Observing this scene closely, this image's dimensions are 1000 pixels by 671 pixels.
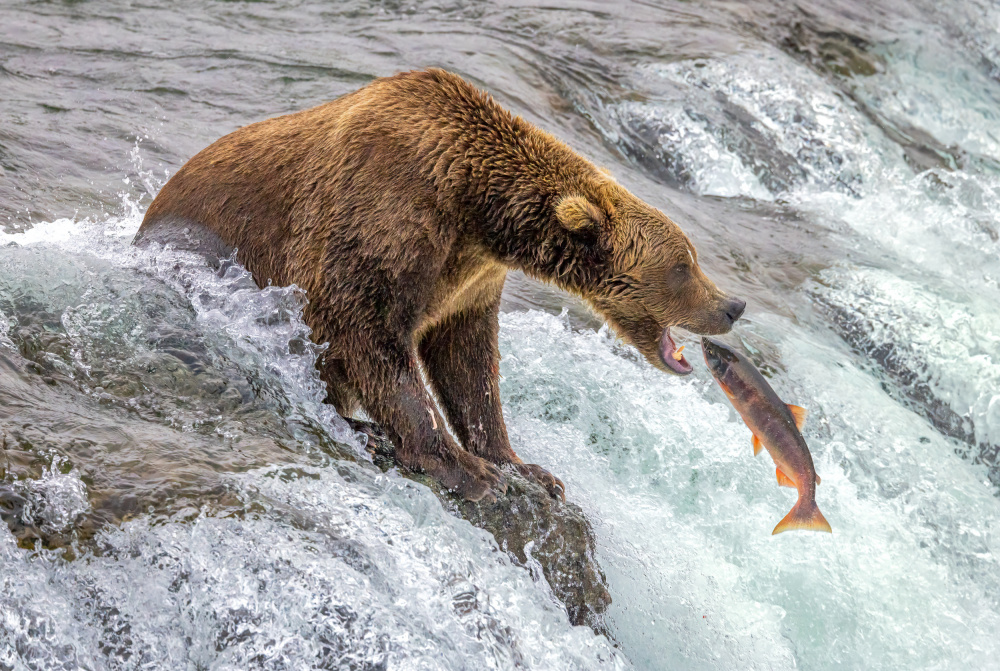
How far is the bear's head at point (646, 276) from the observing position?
13.6 feet

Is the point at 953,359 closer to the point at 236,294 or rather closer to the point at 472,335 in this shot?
the point at 472,335

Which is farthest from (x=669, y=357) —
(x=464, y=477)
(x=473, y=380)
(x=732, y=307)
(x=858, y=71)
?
(x=858, y=71)

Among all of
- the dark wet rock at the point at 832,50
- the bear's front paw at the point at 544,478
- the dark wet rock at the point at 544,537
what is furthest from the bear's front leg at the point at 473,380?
the dark wet rock at the point at 832,50

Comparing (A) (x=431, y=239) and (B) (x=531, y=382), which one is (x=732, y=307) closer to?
(A) (x=431, y=239)

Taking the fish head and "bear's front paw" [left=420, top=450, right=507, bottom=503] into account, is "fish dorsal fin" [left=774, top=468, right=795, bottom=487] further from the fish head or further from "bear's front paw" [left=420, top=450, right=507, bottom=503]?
"bear's front paw" [left=420, top=450, right=507, bottom=503]

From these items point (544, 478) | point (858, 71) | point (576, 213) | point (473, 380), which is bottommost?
point (544, 478)

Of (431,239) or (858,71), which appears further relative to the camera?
(858,71)

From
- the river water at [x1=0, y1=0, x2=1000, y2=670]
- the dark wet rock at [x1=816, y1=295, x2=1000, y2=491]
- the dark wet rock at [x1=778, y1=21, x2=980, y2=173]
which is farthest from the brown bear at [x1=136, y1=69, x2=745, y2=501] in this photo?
the dark wet rock at [x1=778, y1=21, x2=980, y2=173]

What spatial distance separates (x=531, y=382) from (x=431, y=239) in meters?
1.72

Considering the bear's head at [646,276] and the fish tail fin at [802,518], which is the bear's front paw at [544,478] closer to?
the bear's head at [646,276]

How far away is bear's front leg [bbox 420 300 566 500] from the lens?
455 cm

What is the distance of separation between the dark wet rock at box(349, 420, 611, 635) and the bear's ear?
1062 millimetres

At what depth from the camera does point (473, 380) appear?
15.1ft

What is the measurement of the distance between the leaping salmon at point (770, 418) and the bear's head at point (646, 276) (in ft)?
0.58
